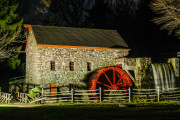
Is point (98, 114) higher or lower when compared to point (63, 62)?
lower

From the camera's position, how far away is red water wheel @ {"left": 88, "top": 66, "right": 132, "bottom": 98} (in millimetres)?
21859

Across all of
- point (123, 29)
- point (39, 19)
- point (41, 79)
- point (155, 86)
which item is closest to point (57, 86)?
point (41, 79)

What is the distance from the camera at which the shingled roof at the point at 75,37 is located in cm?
2226

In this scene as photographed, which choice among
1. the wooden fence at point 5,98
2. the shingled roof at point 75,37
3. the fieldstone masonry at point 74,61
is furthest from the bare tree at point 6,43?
the wooden fence at point 5,98

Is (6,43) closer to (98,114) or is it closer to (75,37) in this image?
(75,37)

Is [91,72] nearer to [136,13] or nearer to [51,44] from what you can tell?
[51,44]

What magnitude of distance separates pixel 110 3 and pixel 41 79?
1004 inches

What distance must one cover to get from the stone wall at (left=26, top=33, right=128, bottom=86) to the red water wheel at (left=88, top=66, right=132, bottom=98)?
3.11 feet

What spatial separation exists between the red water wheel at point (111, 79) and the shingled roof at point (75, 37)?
8.93 ft

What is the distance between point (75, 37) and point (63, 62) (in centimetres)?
329

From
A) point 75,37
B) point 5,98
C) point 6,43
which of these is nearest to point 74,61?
point 75,37

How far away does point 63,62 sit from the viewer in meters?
22.1

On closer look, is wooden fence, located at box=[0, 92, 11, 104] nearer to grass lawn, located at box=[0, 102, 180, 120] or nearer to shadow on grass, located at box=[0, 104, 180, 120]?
grass lawn, located at box=[0, 102, 180, 120]

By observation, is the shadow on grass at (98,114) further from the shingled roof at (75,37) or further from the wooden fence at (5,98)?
the shingled roof at (75,37)
